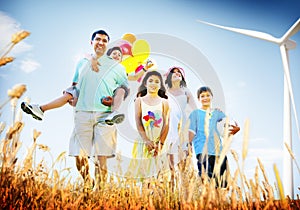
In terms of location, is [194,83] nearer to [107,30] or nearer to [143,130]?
[143,130]

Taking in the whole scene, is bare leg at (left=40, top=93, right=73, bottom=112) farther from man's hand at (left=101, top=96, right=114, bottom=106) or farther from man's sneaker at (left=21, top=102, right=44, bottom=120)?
man's hand at (left=101, top=96, right=114, bottom=106)

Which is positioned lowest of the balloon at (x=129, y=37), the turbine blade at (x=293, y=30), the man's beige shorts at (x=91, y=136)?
the man's beige shorts at (x=91, y=136)

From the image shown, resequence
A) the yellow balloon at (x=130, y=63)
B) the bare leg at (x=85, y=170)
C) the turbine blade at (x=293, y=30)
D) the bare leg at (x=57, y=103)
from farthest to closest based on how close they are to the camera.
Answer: the yellow balloon at (x=130, y=63), the bare leg at (x=57, y=103), the turbine blade at (x=293, y=30), the bare leg at (x=85, y=170)

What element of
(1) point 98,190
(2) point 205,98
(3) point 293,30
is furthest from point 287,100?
(1) point 98,190

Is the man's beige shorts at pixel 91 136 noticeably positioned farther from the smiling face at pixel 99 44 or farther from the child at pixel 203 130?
the child at pixel 203 130

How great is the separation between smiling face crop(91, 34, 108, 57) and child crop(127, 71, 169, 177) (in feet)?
1.27

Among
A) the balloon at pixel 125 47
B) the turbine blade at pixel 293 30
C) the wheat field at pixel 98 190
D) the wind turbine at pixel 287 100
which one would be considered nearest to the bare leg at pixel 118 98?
the balloon at pixel 125 47

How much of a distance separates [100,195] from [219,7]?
1885 millimetres

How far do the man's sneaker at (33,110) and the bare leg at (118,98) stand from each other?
480 mm

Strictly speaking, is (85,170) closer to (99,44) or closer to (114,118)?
(114,118)

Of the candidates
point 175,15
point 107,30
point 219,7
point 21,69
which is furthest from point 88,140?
point 219,7

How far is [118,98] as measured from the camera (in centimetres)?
274

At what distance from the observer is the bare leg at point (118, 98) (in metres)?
2.72

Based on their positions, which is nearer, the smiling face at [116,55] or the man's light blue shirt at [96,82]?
the man's light blue shirt at [96,82]
